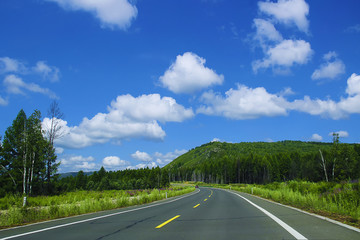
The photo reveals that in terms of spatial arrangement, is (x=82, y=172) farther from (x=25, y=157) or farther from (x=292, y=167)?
(x=292, y=167)

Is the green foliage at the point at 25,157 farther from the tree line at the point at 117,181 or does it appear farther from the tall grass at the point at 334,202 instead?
the tree line at the point at 117,181

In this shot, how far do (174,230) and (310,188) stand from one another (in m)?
14.5

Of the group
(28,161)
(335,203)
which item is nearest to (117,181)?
(28,161)

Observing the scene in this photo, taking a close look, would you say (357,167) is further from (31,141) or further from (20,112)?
(20,112)

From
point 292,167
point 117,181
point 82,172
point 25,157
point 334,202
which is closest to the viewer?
point 334,202

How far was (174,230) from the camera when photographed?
7.30m

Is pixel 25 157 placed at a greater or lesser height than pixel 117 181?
greater

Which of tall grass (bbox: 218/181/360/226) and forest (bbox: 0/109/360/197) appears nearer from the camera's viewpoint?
tall grass (bbox: 218/181/360/226)

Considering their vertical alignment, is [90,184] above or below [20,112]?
below

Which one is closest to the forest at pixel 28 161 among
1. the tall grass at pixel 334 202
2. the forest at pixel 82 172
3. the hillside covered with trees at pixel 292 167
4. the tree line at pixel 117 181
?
the forest at pixel 82 172

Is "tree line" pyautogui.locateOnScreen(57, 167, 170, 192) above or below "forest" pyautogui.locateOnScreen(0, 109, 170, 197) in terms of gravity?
below

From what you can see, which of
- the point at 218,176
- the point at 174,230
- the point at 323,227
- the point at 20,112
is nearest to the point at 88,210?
the point at 174,230

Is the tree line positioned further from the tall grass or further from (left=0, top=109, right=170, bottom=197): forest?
the tall grass

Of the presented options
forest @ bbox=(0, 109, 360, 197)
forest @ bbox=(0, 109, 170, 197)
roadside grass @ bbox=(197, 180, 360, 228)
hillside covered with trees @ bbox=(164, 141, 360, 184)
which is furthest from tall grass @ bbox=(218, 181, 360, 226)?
hillside covered with trees @ bbox=(164, 141, 360, 184)
